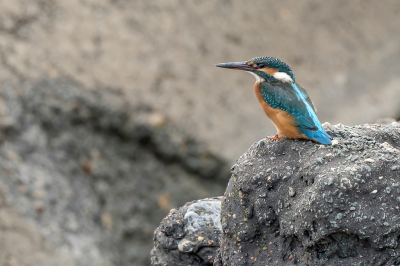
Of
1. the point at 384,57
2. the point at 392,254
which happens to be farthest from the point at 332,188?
the point at 384,57

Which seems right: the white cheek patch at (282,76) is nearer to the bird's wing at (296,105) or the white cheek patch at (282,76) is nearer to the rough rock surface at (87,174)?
the bird's wing at (296,105)

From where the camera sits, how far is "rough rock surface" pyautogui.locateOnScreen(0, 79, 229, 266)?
4.67 meters

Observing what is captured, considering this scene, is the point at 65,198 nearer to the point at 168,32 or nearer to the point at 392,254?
the point at 168,32

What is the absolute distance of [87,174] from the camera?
524cm

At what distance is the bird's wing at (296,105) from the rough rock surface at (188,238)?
0.81m

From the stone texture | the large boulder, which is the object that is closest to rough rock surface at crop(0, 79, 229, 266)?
the stone texture

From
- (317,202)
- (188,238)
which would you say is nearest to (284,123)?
(317,202)

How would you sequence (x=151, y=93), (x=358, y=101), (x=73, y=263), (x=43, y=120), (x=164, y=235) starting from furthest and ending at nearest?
1. (x=358, y=101)
2. (x=151, y=93)
3. (x=43, y=120)
4. (x=73, y=263)
5. (x=164, y=235)

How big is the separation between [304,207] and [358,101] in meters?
5.57

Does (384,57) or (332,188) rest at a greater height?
(384,57)

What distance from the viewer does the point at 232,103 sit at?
595cm

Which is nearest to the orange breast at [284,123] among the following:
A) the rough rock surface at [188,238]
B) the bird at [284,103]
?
the bird at [284,103]

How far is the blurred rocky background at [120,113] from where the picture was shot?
4.82 m

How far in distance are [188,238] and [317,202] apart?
945 millimetres
